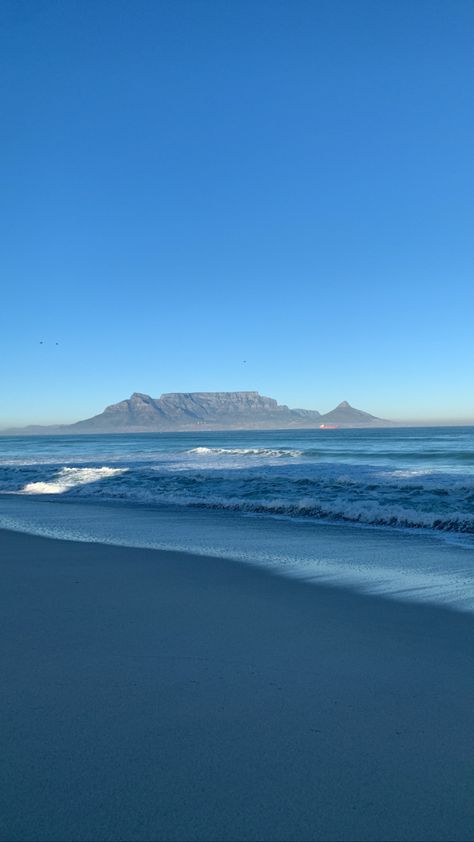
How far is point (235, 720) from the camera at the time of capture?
2.96 metres

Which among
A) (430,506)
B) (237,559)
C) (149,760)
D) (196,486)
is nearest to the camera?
(149,760)

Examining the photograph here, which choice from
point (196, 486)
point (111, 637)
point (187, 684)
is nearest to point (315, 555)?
point (111, 637)

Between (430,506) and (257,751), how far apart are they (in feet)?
35.9

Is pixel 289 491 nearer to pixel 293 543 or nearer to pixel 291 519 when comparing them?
pixel 291 519

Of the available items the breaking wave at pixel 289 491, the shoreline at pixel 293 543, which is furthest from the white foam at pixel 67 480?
the shoreline at pixel 293 543

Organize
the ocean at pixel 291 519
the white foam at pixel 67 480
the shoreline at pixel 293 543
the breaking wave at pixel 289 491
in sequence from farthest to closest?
the white foam at pixel 67 480 < the breaking wave at pixel 289 491 < the ocean at pixel 291 519 < the shoreline at pixel 293 543

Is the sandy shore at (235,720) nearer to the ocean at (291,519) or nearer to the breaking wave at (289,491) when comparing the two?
the ocean at (291,519)

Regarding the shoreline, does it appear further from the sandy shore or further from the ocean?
the sandy shore

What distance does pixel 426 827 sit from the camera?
2178 mm

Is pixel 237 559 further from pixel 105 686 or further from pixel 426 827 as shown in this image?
pixel 426 827

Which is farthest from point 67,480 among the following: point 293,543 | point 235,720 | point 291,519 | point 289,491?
point 235,720

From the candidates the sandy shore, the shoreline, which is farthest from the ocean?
the sandy shore

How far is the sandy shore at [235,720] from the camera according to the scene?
7.29 feet

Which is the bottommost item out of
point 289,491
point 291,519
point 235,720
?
point 291,519
